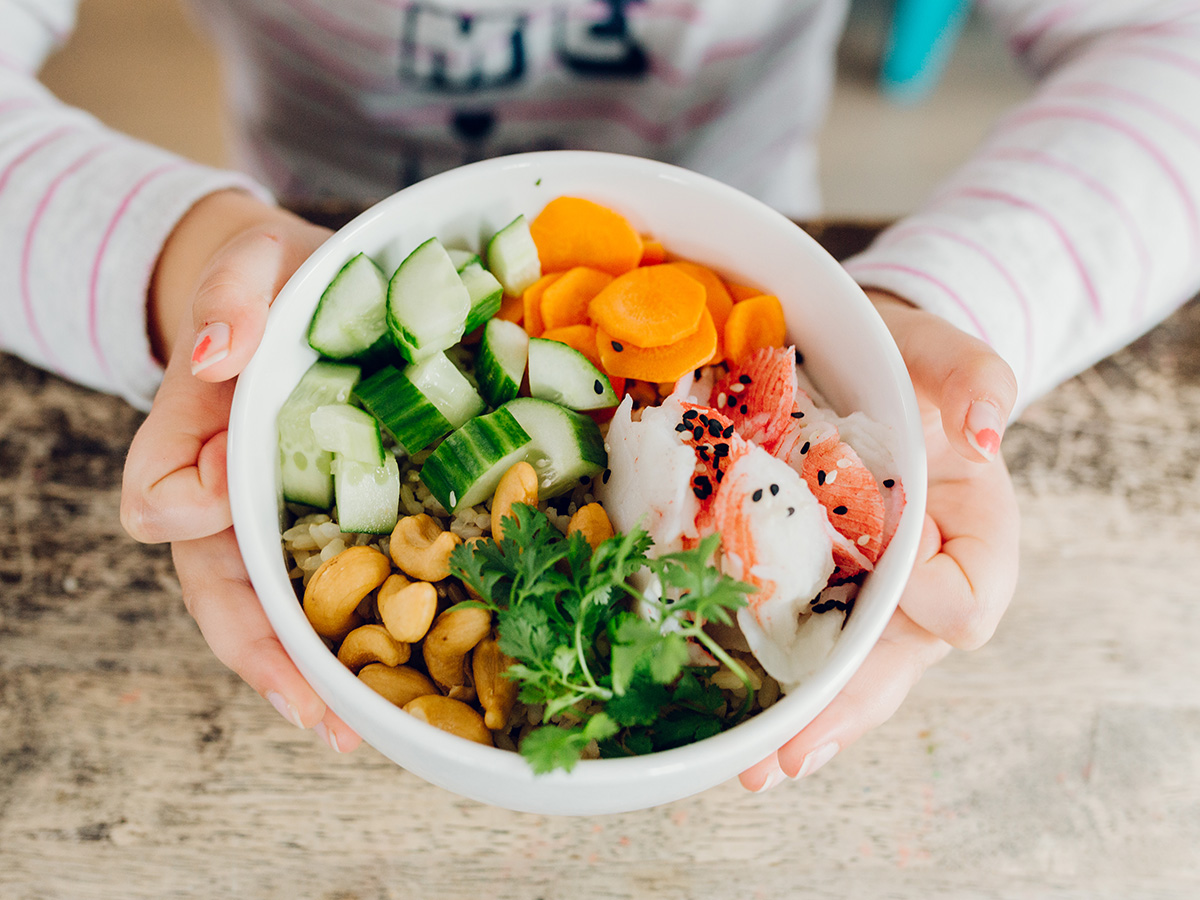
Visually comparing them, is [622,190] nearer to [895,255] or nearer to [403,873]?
[895,255]

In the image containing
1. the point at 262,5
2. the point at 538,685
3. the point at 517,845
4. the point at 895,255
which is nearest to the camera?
the point at 538,685

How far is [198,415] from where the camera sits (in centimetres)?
84

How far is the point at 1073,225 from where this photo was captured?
3.61 ft

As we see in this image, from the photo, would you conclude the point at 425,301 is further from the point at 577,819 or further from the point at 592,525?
the point at 577,819

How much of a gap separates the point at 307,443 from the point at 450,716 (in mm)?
275

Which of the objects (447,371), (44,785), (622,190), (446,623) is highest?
(622,190)

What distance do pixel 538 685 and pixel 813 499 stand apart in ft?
0.89

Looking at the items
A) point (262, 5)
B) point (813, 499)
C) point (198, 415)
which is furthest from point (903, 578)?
point (262, 5)

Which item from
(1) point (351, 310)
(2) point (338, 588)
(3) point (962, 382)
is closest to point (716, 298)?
(3) point (962, 382)

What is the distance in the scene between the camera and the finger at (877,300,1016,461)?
768 mm

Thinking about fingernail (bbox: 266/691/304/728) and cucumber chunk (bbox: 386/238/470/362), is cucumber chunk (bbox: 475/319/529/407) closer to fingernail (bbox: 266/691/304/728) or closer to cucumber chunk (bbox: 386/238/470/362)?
cucumber chunk (bbox: 386/238/470/362)

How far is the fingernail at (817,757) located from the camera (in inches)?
31.2

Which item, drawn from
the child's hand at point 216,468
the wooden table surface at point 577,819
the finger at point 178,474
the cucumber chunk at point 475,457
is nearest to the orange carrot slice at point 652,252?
the cucumber chunk at point 475,457

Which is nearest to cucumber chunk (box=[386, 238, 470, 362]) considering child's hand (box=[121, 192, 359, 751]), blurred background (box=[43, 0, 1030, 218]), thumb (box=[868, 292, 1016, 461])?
child's hand (box=[121, 192, 359, 751])
